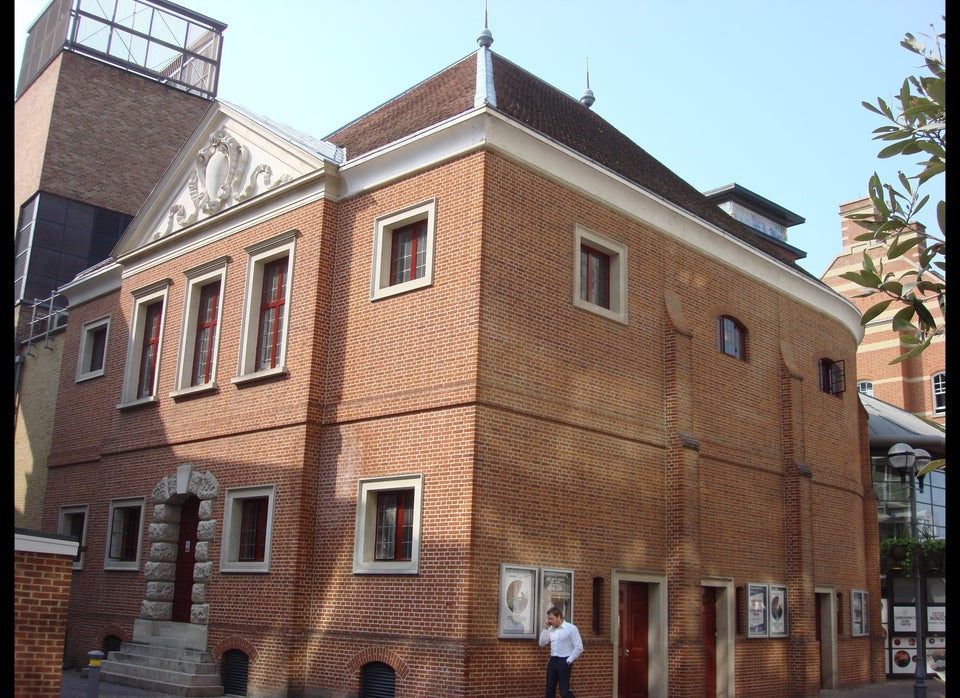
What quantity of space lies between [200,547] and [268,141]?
329 inches

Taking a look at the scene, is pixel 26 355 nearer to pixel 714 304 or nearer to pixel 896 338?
pixel 714 304

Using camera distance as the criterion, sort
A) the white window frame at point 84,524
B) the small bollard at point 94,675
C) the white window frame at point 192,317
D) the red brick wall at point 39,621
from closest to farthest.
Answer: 1. the red brick wall at point 39,621
2. the small bollard at point 94,675
3. the white window frame at point 192,317
4. the white window frame at point 84,524

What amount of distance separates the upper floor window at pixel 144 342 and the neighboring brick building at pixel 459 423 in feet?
0.32

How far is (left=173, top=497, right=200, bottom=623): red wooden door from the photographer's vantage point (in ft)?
67.3

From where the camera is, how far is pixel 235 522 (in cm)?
1920

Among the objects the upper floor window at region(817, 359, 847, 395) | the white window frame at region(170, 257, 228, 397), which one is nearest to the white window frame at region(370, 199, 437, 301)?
the white window frame at region(170, 257, 228, 397)

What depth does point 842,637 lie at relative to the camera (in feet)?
77.6

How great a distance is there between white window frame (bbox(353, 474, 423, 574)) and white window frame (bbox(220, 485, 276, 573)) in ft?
7.11

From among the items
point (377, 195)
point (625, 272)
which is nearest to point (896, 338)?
point (625, 272)

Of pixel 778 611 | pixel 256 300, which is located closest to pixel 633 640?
pixel 778 611

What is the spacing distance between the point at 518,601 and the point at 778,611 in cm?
822

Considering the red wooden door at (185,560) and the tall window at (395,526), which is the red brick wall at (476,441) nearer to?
the tall window at (395,526)

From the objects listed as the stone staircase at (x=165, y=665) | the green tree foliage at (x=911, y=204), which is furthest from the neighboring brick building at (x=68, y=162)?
the green tree foliage at (x=911, y=204)

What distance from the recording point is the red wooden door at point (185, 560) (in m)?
20.5
